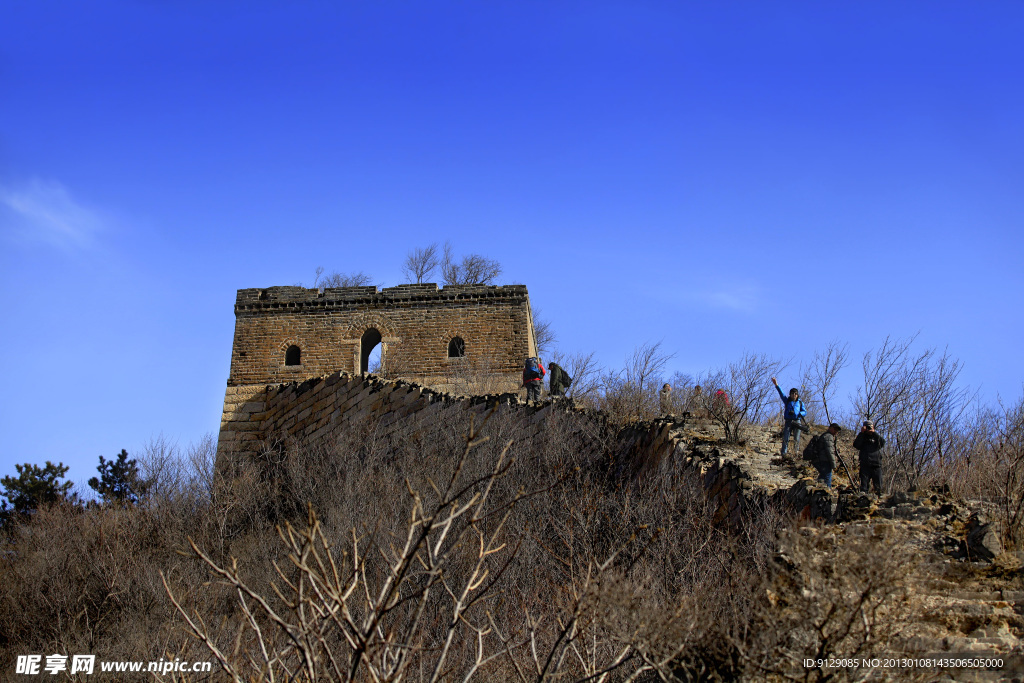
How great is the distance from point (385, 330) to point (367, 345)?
3.45 ft

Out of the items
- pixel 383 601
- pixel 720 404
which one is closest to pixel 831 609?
pixel 383 601

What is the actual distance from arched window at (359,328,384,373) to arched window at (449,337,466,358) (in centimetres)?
179

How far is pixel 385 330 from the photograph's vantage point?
21234 mm

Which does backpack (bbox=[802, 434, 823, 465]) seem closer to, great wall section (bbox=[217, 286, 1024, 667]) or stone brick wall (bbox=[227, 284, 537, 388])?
great wall section (bbox=[217, 286, 1024, 667])

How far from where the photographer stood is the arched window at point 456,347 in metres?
21.0

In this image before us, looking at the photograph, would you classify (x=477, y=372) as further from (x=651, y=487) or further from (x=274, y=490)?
(x=651, y=487)

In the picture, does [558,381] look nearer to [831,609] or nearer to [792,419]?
[792,419]

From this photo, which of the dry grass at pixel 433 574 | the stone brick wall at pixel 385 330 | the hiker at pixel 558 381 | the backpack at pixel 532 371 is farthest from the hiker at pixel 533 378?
the stone brick wall at pixel 385 330

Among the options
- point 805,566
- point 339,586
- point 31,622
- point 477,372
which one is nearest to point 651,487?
point 805,566

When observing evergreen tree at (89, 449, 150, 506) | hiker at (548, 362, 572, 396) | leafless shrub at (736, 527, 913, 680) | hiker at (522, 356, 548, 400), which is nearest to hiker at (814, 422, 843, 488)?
leafless shrub at (736, 527, 913, 680)

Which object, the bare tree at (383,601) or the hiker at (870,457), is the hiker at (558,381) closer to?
the bare tree at (383,601)

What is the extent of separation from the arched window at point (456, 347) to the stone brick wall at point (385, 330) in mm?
140

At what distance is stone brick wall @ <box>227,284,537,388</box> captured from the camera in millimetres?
20766

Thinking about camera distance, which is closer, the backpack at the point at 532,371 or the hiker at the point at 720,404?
the hiker at the point at 720,404
